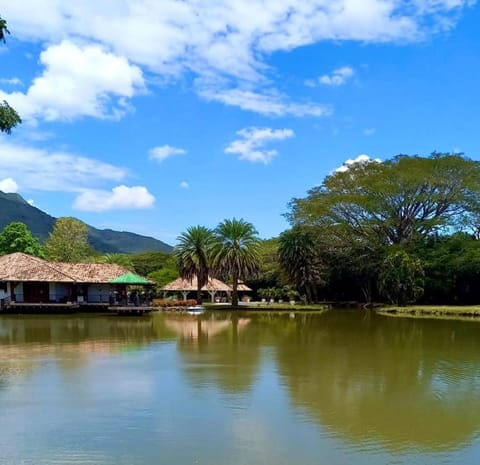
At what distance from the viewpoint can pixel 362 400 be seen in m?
11.1

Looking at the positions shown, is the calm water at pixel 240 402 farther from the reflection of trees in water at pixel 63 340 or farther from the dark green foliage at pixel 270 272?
the dark green foliage at pixel 270 272

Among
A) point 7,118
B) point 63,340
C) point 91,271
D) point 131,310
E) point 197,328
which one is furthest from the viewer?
point 91,271

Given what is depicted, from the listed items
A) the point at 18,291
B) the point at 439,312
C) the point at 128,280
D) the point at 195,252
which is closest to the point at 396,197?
the point at 439,312

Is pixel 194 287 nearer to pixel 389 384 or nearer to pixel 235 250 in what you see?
pixel 235 250

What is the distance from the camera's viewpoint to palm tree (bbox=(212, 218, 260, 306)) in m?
45.4

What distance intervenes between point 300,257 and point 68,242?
1075 inches

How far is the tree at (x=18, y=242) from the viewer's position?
57.6 meters

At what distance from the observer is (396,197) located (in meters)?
46.2

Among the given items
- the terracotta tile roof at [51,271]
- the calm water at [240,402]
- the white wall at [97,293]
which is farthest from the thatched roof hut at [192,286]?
the calm water at [240,402]

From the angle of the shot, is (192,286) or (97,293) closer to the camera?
(97,293)

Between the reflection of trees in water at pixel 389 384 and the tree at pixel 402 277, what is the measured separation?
18843 millimetres

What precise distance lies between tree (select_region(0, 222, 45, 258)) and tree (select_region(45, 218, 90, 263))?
1989mm

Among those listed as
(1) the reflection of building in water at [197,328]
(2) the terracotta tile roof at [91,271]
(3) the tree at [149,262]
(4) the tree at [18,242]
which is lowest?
(1) the reflection of building in water at [197,328]

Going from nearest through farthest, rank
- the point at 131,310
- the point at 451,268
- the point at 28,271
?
the point at 131,310, the point at 28,271, the point at 451,268
